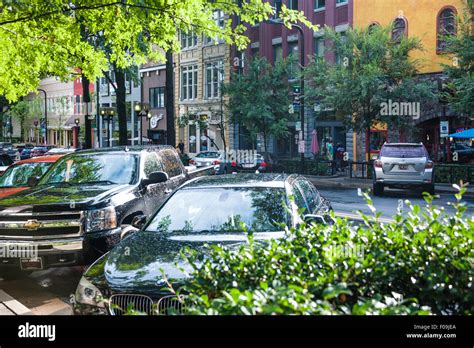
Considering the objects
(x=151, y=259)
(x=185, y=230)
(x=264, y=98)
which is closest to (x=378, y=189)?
(x=264, y=98)

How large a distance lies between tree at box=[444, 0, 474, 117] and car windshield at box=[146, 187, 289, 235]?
1864 centimetres

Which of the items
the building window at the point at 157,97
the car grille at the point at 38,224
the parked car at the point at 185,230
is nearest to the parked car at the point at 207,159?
the car grille at the point at 38,224

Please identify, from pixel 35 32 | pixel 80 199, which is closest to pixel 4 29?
pixel 35 32

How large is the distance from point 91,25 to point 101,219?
642cm

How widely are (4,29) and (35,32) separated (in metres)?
0.75

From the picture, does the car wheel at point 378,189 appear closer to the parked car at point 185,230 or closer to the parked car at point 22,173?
the parked car at point 22,173

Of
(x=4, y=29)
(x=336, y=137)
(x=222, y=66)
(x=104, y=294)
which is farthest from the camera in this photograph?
(x=222, y=66)

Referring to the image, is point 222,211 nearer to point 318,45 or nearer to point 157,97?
point 318,45

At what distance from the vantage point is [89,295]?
4988 millimetres

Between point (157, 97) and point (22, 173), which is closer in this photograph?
point (22, 173)

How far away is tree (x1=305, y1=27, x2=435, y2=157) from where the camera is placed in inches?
1040
